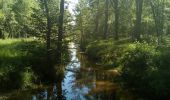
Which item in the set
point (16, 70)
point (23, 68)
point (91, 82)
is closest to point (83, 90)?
point (91, 82)

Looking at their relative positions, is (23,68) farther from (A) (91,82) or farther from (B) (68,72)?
(B) (68,72)

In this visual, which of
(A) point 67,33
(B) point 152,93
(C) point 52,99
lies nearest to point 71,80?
(A) point 67,33

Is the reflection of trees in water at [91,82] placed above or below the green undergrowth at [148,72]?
below

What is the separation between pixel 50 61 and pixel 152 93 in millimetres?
8239

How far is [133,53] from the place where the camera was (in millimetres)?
18281

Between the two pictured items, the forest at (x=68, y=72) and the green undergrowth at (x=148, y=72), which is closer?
the green undergrowth at (x=148, y=72)

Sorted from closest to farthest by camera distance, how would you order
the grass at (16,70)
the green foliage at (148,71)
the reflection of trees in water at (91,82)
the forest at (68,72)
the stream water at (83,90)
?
the green foliage at (148,71) < the forest at (68,72) < the grass at (16,70) < the stream water at (83,90) < the reflection of trees in water at (91,82)

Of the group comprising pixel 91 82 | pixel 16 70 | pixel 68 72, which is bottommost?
pixel 91 82

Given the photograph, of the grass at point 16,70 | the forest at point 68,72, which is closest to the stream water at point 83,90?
the forest at point 68,72

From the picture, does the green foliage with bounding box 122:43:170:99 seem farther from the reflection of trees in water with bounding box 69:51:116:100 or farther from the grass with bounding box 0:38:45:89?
the grass with bounding box 0:38:45:89

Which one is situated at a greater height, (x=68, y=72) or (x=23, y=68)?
(x=23, y=68)

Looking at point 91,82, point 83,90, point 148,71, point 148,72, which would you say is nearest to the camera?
point 148,72

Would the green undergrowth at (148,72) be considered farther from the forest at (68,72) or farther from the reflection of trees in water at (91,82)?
Result: the reflection of trees in water at (91,82)

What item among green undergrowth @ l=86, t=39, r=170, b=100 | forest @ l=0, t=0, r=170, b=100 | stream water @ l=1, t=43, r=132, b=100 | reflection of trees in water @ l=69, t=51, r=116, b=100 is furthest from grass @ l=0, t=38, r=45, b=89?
green undergrowth @ l=86, t=39, r=170, b=100
